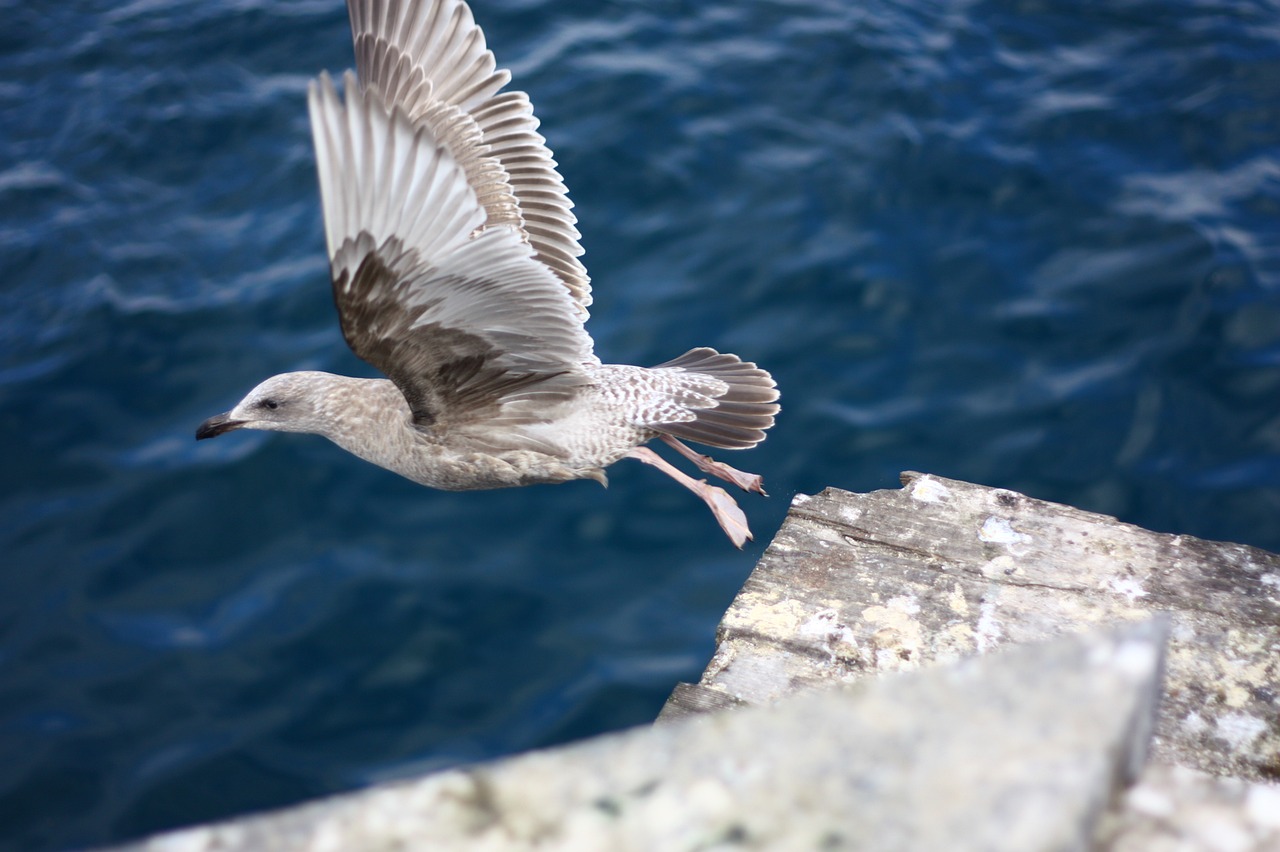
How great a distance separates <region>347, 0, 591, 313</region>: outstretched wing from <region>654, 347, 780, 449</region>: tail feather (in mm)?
542

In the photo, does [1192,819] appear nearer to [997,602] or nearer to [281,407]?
[997,602]

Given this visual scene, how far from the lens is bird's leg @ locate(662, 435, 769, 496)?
404 centimetres

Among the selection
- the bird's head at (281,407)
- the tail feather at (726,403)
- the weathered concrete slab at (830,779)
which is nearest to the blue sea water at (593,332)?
the tail feather at (726,403)

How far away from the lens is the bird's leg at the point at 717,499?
3.90 m

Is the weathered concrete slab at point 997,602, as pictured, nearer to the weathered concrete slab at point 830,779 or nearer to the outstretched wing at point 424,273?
the outstretched wing at point 424,273

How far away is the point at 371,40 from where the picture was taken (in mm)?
4047

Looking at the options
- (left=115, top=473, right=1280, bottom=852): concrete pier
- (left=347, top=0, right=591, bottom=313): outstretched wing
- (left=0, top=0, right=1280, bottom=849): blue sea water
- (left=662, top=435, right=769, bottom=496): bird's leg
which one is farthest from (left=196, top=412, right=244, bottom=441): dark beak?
(left=115, top=473, right=1280, bottom=852): concrete pier

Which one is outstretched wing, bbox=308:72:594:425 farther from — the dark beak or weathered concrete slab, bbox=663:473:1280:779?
weathered concrete slab, bbox=663:473:1280:779

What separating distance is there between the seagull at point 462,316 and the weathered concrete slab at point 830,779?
187 cm

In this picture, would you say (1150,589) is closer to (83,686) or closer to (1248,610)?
(1248,610)

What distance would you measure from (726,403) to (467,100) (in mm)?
1576

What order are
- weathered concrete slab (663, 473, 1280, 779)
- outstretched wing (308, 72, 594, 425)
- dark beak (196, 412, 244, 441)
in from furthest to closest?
dark beak (196, 412, 244, 441) < outstretched wing (308, 72, 594, 425) < weathered concrete slab (663, 473, 1280, 779)

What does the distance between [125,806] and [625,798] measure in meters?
3.32

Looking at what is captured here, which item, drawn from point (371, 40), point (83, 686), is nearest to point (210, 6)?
point (371, 40)
